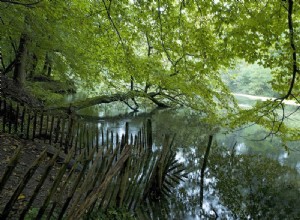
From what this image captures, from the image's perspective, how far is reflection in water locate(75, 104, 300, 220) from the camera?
5465 millimetres

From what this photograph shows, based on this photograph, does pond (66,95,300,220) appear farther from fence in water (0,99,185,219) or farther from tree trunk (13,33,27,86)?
tree trunk (13,33,27,86)

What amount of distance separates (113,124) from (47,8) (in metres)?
7.66

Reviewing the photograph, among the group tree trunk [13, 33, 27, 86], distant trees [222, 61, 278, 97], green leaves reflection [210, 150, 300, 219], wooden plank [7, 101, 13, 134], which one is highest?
distant trees [222, 61, 278, 97]

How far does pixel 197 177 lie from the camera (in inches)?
279

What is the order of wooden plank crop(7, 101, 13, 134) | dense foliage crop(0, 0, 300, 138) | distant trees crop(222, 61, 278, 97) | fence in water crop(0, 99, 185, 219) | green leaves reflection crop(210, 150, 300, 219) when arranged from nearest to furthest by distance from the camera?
1. fence in water crop(0, 99, 185, 219)
2. dense foliage crop(0, 0, 300, 138)
3. green leaves reflection crop(210, 150, 300, 219)
4. wooden plank crop(7, 101, 13, 134)
5. distant trees crop(222, 61, 278, 97)

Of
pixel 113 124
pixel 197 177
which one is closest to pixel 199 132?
pixel 113 124

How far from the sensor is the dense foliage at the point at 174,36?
4816 mm

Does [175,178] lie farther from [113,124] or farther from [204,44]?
[113,124]

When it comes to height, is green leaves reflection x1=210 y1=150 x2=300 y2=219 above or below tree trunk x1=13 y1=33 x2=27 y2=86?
below

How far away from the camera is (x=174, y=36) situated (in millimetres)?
6613

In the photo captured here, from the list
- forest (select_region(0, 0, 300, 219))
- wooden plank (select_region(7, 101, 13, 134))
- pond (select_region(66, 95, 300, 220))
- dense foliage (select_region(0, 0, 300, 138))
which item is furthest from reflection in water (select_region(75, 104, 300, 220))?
wooden plank (select_region(7, 101, 13, 134))

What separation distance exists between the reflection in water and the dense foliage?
1.67 meters

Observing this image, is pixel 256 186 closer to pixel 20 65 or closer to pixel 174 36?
pixel 174 36

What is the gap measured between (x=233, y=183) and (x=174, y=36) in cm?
459
